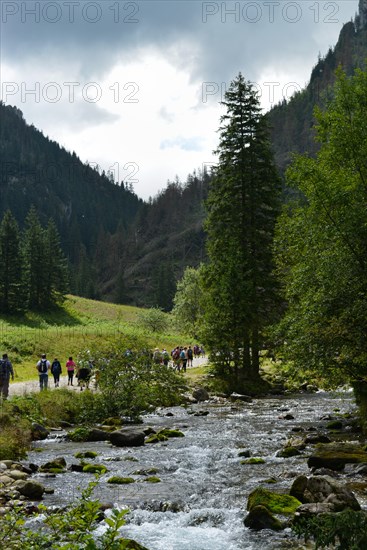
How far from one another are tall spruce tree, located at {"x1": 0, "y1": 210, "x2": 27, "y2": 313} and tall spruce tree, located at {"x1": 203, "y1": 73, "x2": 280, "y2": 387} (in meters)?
45.2

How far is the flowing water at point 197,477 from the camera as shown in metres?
9.84

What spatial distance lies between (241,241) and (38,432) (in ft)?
63.5

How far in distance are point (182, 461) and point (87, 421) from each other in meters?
9.81

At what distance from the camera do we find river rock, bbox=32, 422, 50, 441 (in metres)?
20.0

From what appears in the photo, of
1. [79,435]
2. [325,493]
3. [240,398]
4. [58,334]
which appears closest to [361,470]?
[325,493]

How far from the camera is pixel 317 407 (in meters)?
27.2

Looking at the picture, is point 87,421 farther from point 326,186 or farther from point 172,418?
point 326,186

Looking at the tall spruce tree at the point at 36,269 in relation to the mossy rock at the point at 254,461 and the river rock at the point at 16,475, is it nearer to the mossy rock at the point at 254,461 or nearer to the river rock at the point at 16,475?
the river rock at the point at 16,475

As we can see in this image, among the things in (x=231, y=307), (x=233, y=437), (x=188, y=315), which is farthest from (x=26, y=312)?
(x=233, y=437)

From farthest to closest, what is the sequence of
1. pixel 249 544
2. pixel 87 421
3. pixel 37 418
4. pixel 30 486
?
pixel 87 421 < pixel 37 418 < pixel 30 486 < pixel 249 544

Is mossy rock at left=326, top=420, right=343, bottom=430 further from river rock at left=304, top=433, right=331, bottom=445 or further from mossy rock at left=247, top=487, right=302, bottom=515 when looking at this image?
mossy rock at left=247, top=487, right=302, bottom=515

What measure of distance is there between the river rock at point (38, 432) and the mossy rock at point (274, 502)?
37.1ft

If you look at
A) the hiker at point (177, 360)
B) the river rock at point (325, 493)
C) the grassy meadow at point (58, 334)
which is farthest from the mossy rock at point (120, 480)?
the hiker at point (177, 360)

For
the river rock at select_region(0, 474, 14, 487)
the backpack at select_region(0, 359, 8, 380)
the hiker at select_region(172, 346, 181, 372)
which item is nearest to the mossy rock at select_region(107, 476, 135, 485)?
the river rock at select_region(0, 474, 14, 487)
